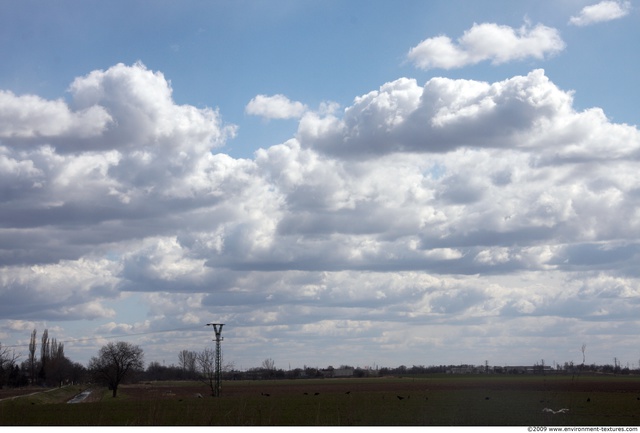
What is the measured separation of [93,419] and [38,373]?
501 ft

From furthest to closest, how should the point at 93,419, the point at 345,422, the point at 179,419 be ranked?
1. the point at 93,419
2. the point at 179,419
3. the point at 345,422

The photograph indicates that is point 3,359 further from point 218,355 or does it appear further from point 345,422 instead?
point 345,422

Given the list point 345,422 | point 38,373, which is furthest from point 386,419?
point 38,373

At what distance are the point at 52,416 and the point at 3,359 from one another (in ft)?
351

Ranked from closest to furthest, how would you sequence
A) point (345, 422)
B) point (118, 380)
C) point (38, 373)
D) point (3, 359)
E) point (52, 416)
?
point (345, 422) → point (52, 416) → point (118, 380) → point (3, 359) → point (38, 373)

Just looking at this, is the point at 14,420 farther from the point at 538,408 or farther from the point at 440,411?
the point at 538,408

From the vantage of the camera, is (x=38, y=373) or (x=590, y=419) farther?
(x=38, y=373)

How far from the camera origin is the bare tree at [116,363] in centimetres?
13638

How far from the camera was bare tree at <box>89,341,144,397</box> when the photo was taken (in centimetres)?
13638

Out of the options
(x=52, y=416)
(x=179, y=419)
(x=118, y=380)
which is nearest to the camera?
(x=179, y=419)

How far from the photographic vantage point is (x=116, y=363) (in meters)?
138

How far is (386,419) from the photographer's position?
1768 inches

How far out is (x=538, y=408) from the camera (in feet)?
183

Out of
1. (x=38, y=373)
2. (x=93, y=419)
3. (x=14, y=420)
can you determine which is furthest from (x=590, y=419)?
(x=38, y=373)
